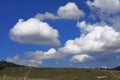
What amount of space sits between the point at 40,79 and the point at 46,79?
5.40 metres

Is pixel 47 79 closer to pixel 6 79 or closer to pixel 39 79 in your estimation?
pixel 39 79

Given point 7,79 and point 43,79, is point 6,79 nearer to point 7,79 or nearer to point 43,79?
point 7,79

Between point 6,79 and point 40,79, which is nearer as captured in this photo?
point 6,79

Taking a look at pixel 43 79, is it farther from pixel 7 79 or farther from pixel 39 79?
pixel 7 79

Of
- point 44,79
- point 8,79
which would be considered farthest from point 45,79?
point 8,79

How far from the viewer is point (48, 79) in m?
200

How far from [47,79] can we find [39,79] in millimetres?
7115

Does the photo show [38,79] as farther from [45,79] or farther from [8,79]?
[8,79]

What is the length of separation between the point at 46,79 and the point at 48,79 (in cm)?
202

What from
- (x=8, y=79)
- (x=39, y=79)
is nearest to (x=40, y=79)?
(x=39, y=79)

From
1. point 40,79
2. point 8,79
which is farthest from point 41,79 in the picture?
point 8,79

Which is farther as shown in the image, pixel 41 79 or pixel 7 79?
pixel 41 79

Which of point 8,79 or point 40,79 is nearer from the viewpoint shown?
point 8,79

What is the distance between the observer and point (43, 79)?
19700 centimetres
